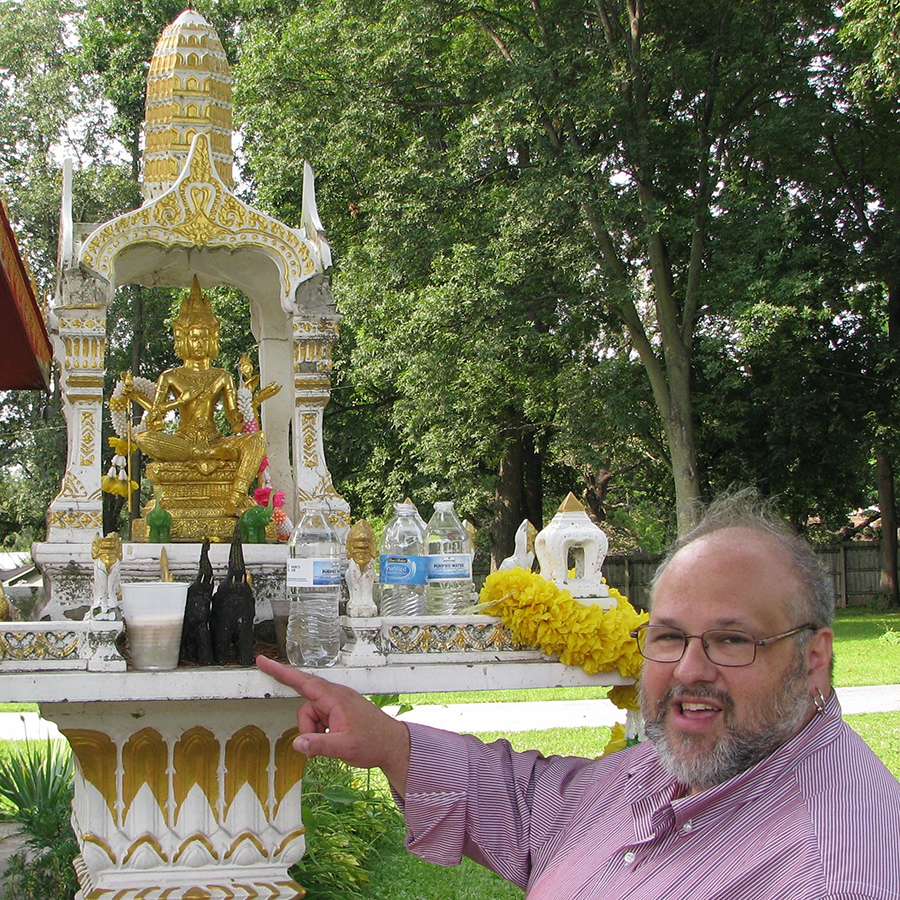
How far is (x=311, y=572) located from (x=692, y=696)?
5.65 feet

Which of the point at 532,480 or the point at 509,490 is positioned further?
the point at 532,480

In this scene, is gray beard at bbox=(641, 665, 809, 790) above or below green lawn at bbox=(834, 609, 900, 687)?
above

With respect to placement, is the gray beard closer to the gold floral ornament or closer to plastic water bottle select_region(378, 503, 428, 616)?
the gold floral ornament

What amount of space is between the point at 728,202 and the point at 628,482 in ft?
29.8

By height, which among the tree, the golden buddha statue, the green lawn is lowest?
the green lawn

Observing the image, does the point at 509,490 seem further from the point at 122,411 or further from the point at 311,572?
the point at 311,572

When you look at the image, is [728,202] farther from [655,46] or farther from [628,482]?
[628,482]

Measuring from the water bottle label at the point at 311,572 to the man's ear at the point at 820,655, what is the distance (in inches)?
72.4

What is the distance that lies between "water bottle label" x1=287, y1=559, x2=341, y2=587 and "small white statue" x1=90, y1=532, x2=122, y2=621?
1.83ft

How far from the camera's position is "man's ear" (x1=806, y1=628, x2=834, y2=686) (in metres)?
2.12

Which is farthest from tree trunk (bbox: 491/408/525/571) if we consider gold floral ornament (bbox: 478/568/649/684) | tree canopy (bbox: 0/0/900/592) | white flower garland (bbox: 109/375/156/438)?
gold floral ornament (bbox: 478/568/649/684)

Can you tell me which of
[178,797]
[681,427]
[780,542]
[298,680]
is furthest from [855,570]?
[780,542]

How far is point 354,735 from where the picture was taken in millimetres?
2627

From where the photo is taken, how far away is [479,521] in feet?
63.8
